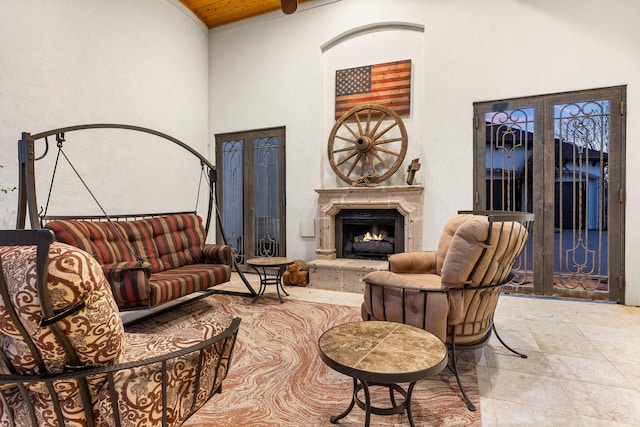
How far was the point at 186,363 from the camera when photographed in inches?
44.9

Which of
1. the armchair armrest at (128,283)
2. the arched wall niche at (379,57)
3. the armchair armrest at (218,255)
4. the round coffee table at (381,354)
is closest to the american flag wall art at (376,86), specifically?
the arched wall niche at (379,57)

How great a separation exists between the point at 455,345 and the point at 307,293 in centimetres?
239

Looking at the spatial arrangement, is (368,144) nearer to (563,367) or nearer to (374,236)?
(374,236)

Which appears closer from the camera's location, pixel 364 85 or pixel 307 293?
pixel 307 293

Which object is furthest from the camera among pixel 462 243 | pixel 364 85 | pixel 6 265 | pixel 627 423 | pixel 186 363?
pixel 364 85

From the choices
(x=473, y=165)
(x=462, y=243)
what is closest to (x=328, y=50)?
(x=473, y=165)

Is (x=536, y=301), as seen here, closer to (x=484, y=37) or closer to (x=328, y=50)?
(x=484, y=37)

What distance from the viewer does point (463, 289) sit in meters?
A: 1.81

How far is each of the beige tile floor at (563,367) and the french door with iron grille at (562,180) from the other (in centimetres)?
44

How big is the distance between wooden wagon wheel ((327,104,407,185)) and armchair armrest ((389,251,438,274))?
1.79 metres

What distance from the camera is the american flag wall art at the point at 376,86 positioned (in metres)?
4.43

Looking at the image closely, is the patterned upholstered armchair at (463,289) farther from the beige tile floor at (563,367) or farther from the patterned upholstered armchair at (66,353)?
the patterned upholstered armchair at (66,353)

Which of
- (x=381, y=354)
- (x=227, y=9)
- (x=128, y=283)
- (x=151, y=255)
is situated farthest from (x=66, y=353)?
(x=227, y=9)

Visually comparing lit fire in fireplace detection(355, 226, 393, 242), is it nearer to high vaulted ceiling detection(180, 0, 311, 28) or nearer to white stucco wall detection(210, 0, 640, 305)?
white stucco wall detection(210, 0, 640, 305)
